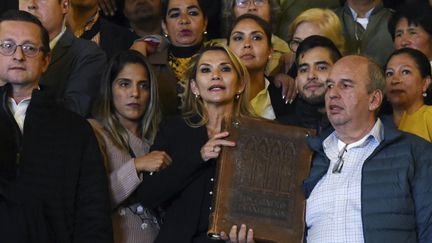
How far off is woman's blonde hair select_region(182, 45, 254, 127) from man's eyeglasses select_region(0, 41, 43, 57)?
0.81 meters

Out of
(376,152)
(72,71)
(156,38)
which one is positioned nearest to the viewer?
(376,152)

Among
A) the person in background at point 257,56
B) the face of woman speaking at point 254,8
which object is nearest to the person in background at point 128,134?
the person in background at point 257,56

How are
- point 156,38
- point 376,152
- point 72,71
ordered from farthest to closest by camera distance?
point 156,38 → point 72,71 → point 376,152

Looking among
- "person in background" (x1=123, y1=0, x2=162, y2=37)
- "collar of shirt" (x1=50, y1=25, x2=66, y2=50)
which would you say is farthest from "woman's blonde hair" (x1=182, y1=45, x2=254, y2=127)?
"person in background" (x1=123, y1=0, x2=162, y2=37)

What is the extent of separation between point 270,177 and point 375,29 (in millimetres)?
2378

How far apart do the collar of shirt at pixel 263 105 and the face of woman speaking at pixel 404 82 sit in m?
0.64

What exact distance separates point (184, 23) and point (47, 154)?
187 cm

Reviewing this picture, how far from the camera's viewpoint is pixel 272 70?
23.9 ft

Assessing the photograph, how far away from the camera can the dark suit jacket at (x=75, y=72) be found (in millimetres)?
6371

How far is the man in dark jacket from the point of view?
17.4ft

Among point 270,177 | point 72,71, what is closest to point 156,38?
point 72,71

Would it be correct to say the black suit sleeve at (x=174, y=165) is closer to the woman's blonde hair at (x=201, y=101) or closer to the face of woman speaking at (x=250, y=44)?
the woman's blonde hair at (x=201, y=101)

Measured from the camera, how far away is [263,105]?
6508 mm

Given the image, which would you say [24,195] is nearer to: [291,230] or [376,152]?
[291,230]
